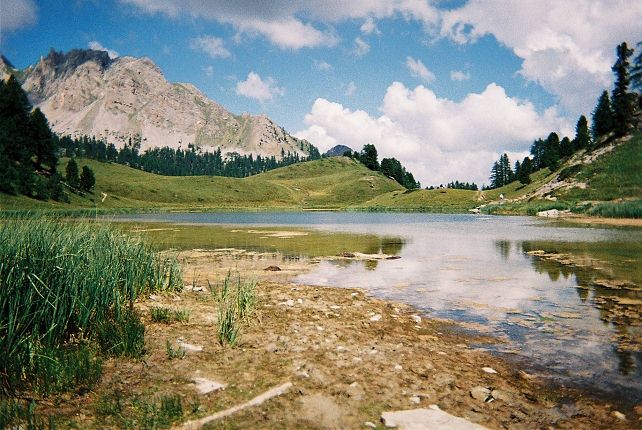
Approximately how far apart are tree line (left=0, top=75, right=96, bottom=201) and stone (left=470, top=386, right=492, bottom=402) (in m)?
102

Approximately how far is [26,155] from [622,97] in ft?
476

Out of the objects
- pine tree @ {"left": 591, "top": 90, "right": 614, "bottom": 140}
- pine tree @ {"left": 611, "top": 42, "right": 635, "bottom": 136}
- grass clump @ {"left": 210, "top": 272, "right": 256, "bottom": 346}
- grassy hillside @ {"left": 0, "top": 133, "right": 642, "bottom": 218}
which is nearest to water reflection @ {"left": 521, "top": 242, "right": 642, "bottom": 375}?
grass clump @ {"left": 210, "top": 272, "right": 256, "bottom": 346}

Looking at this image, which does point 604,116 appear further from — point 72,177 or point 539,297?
point 72,177

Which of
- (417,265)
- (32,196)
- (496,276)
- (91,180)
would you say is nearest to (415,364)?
A: (496,276)

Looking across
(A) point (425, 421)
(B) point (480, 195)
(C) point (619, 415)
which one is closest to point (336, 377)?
(A) point (425, 421)

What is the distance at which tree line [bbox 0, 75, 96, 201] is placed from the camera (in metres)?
88.5

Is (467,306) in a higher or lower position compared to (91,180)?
lower

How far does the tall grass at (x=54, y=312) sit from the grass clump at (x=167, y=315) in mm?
568

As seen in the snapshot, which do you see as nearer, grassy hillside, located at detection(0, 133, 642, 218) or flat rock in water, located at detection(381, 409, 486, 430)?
flat rock in water, located at detection(381, 409, 486, 430)

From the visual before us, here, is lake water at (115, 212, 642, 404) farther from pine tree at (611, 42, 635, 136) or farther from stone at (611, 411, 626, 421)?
pine tree at (611, 42, 635, 136)

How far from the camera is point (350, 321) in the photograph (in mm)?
10781

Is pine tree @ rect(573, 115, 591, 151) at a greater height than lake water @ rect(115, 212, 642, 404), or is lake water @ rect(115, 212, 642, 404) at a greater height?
pine tree @ rect(573, 115, 591, 151)

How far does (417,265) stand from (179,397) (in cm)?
1751

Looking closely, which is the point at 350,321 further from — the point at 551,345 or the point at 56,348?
the point at 56,348
